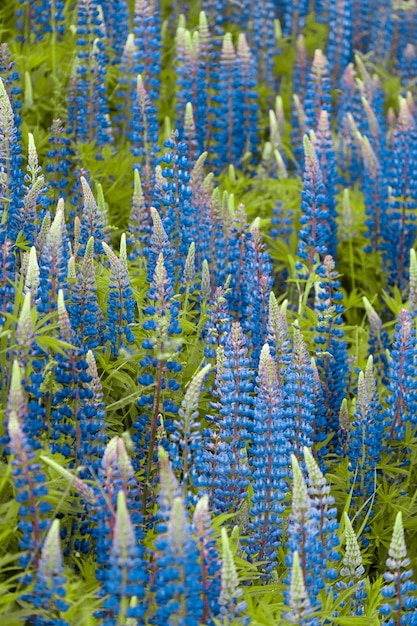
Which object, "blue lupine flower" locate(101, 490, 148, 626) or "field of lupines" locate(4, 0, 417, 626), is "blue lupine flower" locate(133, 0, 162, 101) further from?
"blue lupine flower" locate(101, 490, 148, 626)

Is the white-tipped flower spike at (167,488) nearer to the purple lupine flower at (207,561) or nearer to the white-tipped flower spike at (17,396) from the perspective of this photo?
the purple lupine flower at (207,561)

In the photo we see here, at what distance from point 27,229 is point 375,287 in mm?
2954

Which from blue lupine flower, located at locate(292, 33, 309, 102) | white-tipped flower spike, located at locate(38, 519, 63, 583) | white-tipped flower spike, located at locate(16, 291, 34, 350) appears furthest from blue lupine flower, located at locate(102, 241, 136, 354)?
blue lupine flower, located at locate(292, 33, 309, 102)

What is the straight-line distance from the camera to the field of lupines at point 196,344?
10.6 feet

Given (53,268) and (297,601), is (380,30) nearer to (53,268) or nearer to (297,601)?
(53,268)

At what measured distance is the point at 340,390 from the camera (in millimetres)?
5043

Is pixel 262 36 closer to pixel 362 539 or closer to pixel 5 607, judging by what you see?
pixel 362 539

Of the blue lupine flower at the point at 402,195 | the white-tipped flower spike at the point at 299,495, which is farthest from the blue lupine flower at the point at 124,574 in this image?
the blue lupine flower at the point at 402,195

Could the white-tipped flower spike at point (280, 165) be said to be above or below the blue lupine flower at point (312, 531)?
above

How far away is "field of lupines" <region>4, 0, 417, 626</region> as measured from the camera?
3229 millimetres

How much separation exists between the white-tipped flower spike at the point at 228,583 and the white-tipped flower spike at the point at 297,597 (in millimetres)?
164

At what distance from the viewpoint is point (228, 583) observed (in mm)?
3090

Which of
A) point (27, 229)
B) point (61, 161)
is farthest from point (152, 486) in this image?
point (61, 161)

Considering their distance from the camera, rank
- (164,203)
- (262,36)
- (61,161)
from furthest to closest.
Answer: (262,36) < (61,161) < (164,203)
